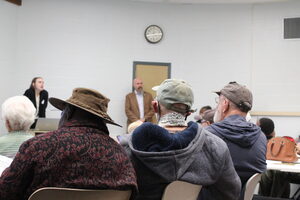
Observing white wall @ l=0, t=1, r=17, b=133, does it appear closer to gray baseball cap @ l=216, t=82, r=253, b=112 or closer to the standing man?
the standing man

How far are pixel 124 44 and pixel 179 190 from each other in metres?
5.91

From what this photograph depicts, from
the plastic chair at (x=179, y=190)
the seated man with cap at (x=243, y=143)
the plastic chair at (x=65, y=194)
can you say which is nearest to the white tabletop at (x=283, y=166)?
the seated man with cap at (x=243, y=143)

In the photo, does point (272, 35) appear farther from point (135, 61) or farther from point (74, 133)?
point (74, 133)

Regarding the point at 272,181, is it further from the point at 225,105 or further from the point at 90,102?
the point at 90,102

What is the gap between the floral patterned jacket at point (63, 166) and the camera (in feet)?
3.80

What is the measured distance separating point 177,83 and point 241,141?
25.3 inches

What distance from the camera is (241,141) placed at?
1.98 metres

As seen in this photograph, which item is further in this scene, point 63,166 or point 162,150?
point 162,150

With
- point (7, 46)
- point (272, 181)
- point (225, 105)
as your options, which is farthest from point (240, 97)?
point (7, 46)

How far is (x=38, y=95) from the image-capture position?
6223 millimetres

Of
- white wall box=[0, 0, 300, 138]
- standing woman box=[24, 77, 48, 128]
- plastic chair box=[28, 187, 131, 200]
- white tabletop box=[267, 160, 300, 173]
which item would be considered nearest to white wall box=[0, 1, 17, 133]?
white wall box=[0, 0, 300, 138]

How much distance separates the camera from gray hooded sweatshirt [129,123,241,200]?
4.32 feet

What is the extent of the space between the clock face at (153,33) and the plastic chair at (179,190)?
587cm

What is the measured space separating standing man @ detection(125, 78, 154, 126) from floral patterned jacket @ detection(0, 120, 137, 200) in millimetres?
5367
